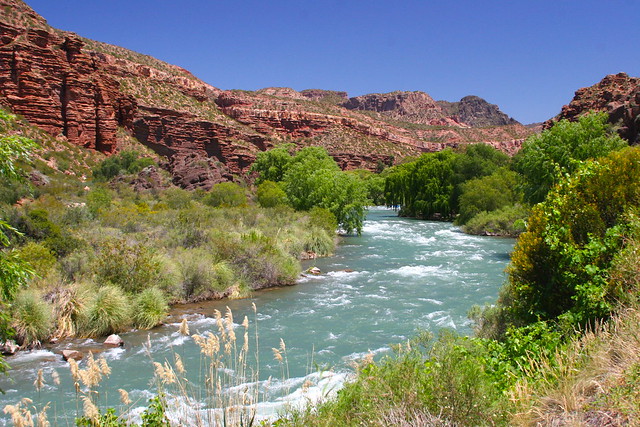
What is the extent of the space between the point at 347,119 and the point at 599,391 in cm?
11323

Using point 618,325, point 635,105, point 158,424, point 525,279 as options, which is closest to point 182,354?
point 158,424

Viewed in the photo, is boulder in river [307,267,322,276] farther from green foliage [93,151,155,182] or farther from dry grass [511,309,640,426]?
green foliage [93,151,155,182]

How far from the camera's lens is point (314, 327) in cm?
1204

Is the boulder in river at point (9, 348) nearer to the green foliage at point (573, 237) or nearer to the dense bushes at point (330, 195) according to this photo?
the green foliage at point (573, 237)

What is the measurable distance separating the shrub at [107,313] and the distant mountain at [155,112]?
28.4m

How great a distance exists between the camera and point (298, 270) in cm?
1820

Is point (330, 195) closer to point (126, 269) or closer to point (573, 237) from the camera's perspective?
point (126, 269)

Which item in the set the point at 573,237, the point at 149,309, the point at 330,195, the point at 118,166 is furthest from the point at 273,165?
the point at 573,237

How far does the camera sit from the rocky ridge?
3918cm

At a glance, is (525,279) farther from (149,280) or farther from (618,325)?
(149,280)

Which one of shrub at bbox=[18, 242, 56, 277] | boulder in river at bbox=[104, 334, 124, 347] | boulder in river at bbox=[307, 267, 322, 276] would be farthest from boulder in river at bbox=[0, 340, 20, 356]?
boulder in river at bbox=[307, 267, 322, 276]

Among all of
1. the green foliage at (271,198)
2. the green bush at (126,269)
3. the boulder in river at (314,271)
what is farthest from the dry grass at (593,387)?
the green foliage at (271,198)

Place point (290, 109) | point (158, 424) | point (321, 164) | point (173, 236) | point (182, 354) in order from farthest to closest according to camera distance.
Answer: point (290, 109), point (321, 164), point (173, 236), point (182, 354), point (158, 424)

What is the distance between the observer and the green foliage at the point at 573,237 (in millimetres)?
6109
